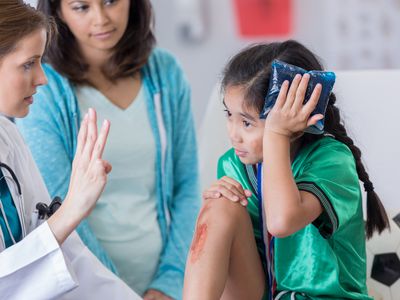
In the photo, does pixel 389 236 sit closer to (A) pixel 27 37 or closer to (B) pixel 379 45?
(A) pixel 27 37

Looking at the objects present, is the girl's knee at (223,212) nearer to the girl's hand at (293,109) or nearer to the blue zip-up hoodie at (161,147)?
the girl's hand at (293,109)

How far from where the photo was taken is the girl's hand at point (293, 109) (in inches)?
49.9

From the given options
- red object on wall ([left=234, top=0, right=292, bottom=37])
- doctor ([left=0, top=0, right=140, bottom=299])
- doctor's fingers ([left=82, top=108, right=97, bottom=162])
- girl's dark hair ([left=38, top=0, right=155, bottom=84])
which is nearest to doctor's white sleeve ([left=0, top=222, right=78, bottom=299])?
doctor ([left=0, top=0, right=140, bottom=299])

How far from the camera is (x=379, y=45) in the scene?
3148 millimetres

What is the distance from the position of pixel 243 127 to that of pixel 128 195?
53 centimetres

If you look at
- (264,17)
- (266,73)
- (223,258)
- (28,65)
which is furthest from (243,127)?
(264,17)

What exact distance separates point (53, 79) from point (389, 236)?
0.84m

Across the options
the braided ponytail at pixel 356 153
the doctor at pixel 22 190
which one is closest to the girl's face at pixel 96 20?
the doctor at pixel 22 190

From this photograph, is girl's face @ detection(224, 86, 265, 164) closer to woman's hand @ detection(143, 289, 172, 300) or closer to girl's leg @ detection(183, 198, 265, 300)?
girl's leg @ detection(183, 198, 265, 300)

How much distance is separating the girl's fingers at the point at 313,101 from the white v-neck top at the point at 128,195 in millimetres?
657

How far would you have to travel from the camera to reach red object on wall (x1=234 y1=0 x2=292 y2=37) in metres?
3.14

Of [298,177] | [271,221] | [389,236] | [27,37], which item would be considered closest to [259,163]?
[298,177]

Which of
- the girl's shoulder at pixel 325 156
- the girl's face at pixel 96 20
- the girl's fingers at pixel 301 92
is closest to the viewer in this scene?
the girl's fingers at pixel 301 92

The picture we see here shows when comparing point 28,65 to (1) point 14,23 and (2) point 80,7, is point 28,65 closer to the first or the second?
(1) point 14,23
